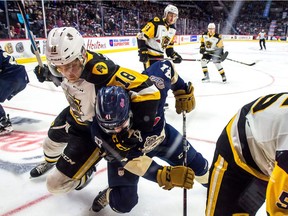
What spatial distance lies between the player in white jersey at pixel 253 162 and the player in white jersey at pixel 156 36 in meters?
3.52

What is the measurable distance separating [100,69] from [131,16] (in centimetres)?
1329

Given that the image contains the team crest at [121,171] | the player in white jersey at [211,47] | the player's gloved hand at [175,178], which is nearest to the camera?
the player's gloved hand at [175,178]

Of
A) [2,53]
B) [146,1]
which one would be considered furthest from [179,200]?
[146,1]

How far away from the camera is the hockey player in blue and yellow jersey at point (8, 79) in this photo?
3.14 metres

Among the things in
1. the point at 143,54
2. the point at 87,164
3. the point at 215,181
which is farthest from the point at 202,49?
the point at 215,181

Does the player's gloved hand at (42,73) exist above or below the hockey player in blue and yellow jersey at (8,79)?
above

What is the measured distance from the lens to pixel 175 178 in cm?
156

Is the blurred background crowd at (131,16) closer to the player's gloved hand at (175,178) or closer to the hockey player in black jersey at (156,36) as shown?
the hockey player in black jersey at (156,36)

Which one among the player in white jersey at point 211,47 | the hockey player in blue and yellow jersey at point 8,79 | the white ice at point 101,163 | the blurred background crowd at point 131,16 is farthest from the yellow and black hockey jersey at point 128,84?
the blurred background crowd at point 131,16

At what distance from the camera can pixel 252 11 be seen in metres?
30.7

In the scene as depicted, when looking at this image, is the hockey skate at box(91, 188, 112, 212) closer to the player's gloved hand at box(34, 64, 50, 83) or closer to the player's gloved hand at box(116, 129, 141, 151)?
the player's gloved hand at box(116, 129, 141, 151)

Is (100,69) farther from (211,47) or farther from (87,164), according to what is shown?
(211,47)

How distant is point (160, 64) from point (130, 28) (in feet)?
40.7

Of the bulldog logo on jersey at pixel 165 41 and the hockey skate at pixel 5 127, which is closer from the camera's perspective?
the hockey skate at pixel 5 127
